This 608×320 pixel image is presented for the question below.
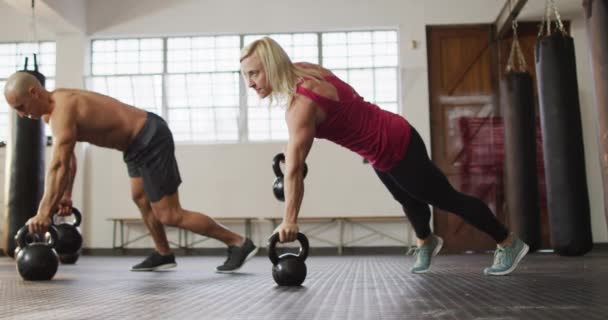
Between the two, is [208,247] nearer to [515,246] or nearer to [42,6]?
[42,6]

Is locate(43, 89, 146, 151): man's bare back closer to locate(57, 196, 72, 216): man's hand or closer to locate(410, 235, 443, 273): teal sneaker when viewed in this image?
locate(57, 196, 72, 216): man's hand

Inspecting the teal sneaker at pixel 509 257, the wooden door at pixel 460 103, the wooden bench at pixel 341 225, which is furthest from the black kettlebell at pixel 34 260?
the wooden door at pixel 460 103

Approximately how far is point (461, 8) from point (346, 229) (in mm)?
3405

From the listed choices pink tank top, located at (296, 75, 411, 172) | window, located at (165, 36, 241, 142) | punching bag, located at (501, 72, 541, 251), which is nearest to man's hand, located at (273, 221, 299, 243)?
pink tank top, located at (296, 75, 411, 172)

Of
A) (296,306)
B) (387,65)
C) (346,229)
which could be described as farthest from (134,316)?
(387,65)

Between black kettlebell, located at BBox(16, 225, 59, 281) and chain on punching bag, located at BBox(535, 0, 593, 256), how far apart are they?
11.3ft

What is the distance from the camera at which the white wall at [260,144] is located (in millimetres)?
8297

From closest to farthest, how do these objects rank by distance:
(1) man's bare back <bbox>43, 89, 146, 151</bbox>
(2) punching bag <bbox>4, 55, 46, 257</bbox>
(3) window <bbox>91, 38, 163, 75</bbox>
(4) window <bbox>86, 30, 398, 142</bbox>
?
(1) man's bare back <bbox>43, 89, 146, 151</bbox>, (2) punching bag <bbox>4, 55, 46, 257</bbox>, (4) window <bbox>86, 30, 398, 142</bbox>, (3) window <bbox>91, 38, 163, 75</bbox>

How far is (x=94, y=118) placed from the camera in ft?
10.6

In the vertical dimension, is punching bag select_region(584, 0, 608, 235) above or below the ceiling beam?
below

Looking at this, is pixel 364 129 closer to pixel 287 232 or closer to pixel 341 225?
pixel 287 232

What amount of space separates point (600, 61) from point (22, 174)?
16.5ft

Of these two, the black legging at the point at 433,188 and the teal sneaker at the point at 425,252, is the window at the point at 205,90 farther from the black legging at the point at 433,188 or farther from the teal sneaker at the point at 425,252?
the black legging at the point at 433,188

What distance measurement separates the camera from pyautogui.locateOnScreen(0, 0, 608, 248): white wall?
→ 8297 millimetres
